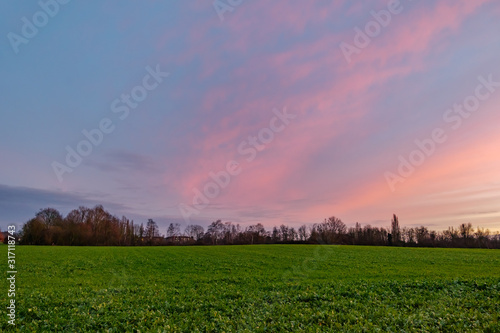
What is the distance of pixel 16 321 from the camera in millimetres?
12078

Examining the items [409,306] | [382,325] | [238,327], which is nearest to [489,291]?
[409,306]

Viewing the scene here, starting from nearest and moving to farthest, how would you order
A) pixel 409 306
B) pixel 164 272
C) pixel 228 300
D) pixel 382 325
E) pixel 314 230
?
pixel 382 325 < pixel 409 306 < pixel 228 300 < pixel 164 272 < pixel 314 230

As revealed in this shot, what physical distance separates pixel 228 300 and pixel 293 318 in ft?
15.3

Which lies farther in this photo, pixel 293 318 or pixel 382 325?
pixel 293 318

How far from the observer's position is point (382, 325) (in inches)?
449

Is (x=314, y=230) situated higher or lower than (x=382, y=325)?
lower

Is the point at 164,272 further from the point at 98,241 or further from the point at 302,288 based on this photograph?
the point at 98,241

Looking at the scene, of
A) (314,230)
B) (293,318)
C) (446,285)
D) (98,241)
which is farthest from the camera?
(314,230)

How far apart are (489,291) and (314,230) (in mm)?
134470

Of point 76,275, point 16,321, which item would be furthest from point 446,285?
point 76,275

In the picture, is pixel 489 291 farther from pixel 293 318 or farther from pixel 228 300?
pixel 228 300

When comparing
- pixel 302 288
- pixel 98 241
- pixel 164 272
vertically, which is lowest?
pixel 98 241

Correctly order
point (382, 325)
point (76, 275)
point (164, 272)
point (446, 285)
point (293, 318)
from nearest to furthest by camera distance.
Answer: point (382, 325)
point (293, 318)
point (446, 285)
point (76, 275)
point (164, 272)

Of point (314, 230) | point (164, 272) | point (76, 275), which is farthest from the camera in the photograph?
point (314, 230)
